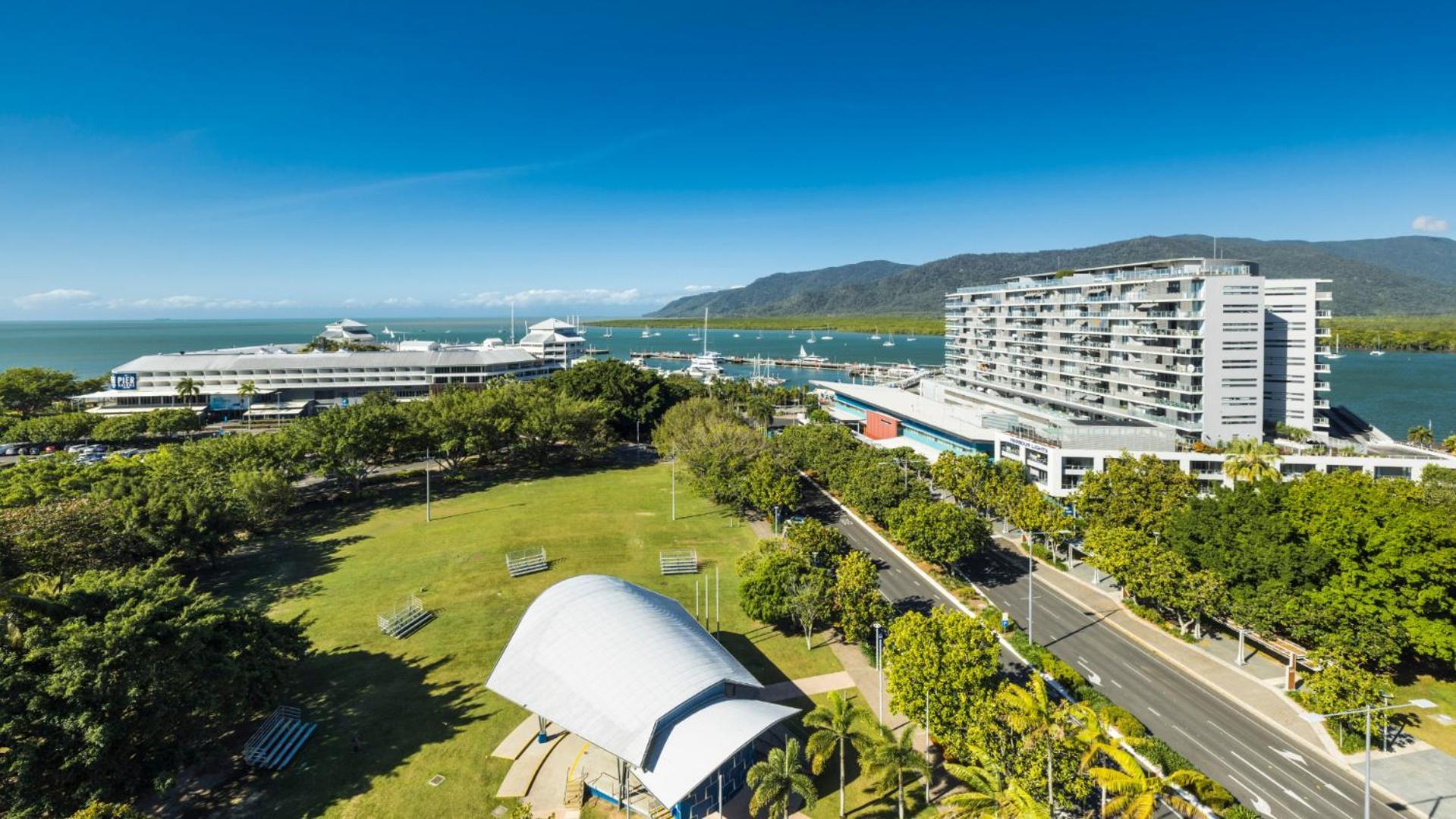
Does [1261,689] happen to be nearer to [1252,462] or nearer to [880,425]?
[1252,462]

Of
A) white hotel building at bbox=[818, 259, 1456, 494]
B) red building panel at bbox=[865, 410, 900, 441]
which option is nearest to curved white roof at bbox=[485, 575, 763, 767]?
white hotel building at bbox=[818, 259, 1456, 494]

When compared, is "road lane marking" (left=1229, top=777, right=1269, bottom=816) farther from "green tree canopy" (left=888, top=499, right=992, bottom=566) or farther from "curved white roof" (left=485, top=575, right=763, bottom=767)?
"curved white roof" (left=485, top=575, right=763, bottom=767)

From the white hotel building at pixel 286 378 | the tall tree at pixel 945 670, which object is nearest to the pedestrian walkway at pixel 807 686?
the tall tree at pixel 945 670

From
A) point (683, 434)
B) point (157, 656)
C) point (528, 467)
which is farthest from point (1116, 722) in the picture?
point (528, 467)

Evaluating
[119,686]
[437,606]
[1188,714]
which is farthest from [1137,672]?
[119,686]

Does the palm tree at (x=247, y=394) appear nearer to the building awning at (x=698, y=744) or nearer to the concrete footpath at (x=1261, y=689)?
the building awning at (x=698, y=744)

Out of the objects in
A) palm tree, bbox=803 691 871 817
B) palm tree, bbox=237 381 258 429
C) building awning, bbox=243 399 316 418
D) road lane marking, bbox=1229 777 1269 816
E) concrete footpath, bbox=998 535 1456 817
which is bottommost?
road lane marking, bbox=1229 777 1269 816

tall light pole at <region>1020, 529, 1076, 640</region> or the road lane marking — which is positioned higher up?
tall light pole at <region>1020, 529, 1076, 640</region>
